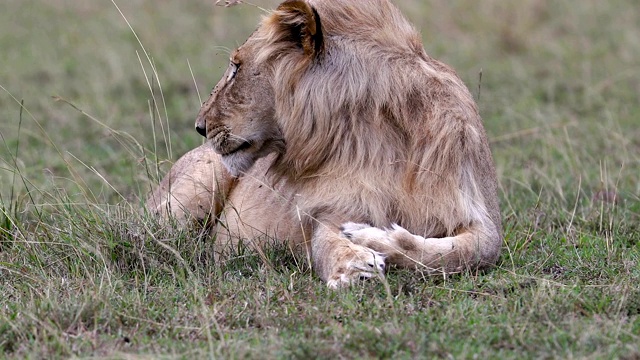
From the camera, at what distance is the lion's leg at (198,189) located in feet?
16.7

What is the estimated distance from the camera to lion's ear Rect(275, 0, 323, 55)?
405cm

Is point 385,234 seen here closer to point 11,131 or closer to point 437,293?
point 437,293

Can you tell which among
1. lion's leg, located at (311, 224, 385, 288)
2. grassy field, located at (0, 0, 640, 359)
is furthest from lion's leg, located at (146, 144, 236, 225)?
lion's leg, located at (311, 224, 385, 288)

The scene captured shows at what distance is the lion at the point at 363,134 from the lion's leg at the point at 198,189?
76 cm

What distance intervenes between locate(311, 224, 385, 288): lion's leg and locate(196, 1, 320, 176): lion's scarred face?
1.39ft

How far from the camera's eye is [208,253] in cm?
457

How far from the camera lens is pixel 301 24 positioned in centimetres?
412

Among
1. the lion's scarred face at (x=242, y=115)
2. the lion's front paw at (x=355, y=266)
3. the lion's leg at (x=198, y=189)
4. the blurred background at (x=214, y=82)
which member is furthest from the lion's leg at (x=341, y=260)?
the blurred background at (x=214, y=82)

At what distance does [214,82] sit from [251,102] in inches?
217

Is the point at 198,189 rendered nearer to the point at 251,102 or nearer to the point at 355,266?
the point at 251,102

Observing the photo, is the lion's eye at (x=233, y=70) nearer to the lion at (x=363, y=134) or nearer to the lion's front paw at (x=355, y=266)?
the lion at (x=363, y=134)

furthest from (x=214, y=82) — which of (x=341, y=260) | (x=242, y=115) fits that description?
(x=341, y=260)

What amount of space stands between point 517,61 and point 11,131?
4.54m

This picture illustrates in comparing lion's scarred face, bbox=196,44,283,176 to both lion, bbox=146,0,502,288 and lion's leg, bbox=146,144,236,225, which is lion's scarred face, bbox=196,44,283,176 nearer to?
lion, bbox=146,0,502,288
